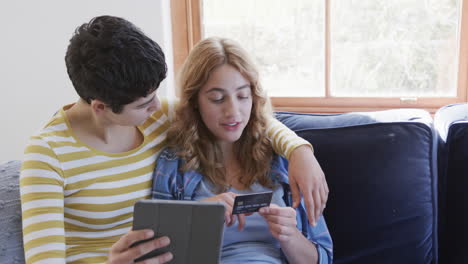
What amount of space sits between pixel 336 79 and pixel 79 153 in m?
1.53

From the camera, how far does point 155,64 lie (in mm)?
1107

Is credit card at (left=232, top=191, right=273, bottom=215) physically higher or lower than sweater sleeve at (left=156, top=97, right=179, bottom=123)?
lower

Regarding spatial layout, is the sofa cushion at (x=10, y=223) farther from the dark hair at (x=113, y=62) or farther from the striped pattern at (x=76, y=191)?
the dark hair at (x=113, y=62)

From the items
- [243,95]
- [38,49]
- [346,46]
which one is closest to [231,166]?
[243,95]

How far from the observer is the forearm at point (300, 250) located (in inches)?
49.5

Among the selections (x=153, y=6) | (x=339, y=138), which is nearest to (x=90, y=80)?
(x=339, y=138)

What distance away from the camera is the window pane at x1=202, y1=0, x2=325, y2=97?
2387 mm

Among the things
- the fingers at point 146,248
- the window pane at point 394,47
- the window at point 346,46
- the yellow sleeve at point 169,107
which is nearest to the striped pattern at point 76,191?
the yellow sleeve at point 169,107

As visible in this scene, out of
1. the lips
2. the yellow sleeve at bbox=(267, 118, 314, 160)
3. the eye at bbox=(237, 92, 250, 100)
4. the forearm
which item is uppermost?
the eye at bbox=(237, 92, 250, 100)

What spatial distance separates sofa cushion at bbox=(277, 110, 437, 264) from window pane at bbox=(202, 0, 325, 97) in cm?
94

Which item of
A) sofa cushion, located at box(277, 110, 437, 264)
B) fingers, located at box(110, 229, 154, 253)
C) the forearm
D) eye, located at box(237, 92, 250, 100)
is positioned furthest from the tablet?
sofa cushion, located at box(277, 110, 437, 264)

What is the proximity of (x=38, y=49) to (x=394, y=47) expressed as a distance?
178cm

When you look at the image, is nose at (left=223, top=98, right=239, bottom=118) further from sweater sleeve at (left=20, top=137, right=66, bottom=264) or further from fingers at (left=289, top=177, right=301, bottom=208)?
sweater sleeve at (left=20, top=137, right=66, bottom=264)

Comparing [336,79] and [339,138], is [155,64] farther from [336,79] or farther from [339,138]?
[336,79]
